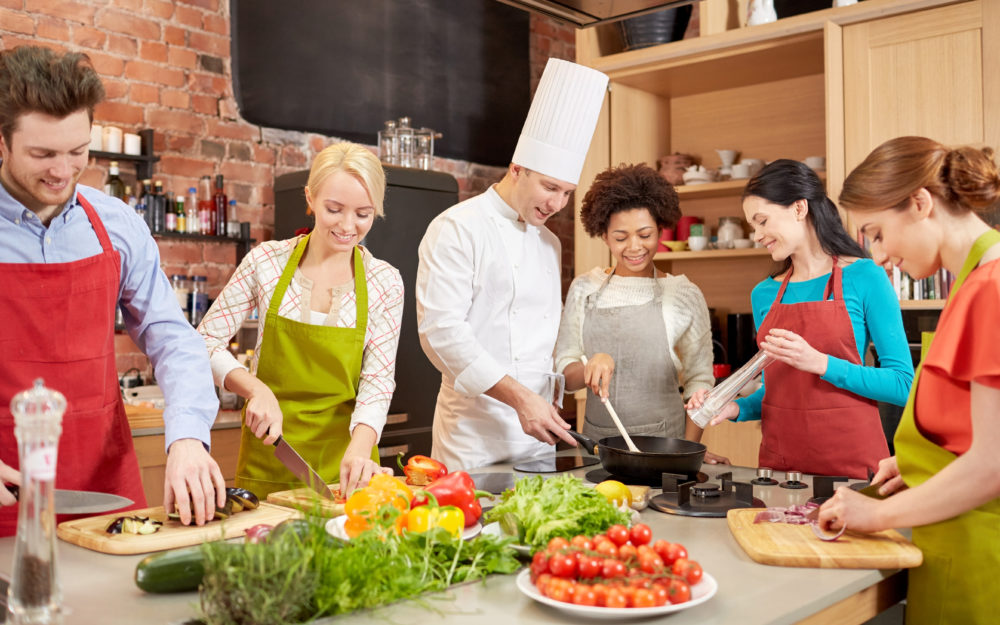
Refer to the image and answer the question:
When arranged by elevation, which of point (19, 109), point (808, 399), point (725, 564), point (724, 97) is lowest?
point (725, 564)

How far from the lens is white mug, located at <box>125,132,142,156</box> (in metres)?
3.72

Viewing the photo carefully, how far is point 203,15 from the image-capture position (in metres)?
4.02

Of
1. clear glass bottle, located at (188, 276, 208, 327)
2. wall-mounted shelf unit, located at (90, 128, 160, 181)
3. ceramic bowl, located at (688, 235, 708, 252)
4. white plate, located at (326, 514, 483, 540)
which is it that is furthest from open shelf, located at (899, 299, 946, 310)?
wall-mounted shelf unit, located at (90, 128, 160, 181)

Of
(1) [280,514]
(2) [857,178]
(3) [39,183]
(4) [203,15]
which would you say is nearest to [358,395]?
(1) [280,514]

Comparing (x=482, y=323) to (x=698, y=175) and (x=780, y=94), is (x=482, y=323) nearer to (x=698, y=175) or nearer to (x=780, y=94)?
(x=698, y=175)

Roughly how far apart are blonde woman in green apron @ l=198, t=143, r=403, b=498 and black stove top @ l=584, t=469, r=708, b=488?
52 centimetres

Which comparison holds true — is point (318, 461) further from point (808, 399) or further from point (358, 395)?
point (808, 399)

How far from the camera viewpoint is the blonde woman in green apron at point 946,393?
4.16 feet

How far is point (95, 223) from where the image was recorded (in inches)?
68.1

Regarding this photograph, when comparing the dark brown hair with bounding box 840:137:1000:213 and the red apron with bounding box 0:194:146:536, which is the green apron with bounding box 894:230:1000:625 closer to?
the dark brown hair with bounding box 840:137:1000:213

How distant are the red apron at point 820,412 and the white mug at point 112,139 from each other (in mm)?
2806

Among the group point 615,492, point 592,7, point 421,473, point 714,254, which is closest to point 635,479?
point 615,492

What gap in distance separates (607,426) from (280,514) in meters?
1.40

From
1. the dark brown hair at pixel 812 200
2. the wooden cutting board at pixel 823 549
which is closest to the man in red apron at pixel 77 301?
the wooden cutting board at pixel 823 549
